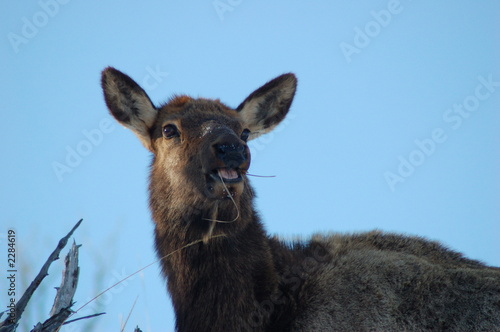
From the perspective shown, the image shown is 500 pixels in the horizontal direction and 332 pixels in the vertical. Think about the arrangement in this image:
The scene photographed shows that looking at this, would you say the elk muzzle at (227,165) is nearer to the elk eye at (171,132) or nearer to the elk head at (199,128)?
the elk head at (199,128)

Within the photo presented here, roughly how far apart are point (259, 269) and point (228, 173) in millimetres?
1392

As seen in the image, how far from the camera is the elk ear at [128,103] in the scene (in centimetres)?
1009

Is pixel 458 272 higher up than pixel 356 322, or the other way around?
pixel 458 272

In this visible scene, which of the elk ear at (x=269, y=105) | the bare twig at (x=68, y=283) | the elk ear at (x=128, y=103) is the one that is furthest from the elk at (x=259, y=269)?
the bare twig at (x=68, y=283)

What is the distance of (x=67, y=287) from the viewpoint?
751cm

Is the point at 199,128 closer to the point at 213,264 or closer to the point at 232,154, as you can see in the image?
the point at 232,154

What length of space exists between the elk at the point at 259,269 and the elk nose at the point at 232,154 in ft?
0.04

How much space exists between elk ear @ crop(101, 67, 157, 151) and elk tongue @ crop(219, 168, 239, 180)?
227 cm

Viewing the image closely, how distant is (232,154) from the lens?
27.1 ft

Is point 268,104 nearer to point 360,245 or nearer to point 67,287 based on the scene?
point 360,245

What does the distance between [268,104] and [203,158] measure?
9.11 feet

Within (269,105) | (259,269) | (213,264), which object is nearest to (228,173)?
(213,264)

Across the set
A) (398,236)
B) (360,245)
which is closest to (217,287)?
(360,245)

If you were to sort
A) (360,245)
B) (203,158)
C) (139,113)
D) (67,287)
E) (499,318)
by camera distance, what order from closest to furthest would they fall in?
(67,287)
(499,318)
(203,158)
(360,245)
(139,113)
